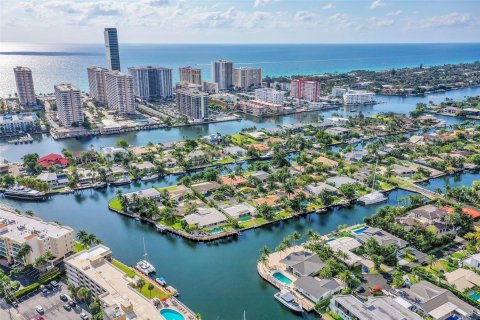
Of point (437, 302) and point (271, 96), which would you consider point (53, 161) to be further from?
point (271, 96)

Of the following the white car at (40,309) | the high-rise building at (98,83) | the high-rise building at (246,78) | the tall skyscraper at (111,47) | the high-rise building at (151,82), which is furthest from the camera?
the high-rise building at (246,78)

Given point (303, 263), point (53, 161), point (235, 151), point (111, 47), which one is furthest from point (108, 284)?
point (111, 47)

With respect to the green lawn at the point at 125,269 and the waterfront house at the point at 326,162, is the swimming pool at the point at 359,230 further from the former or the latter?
the green lawn at the point at 125,269

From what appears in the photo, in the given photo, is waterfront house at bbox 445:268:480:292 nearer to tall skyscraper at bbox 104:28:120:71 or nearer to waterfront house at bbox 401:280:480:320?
waterfront house at bbox 401:280:480:320

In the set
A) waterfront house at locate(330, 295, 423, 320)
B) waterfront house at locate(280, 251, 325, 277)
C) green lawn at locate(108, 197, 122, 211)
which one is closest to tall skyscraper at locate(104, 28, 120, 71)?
green lawn at locate(108, 197, 122, 211)

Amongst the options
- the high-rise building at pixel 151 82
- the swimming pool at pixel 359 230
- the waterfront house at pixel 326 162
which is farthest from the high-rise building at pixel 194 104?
the swimming pool at pixel 359 230

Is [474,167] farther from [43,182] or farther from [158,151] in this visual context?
[43,182]
